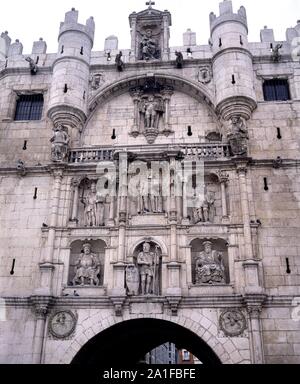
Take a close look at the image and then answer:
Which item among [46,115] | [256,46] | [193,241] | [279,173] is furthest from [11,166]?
[256,46]

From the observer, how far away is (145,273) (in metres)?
15.5

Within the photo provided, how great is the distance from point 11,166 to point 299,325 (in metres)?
11.0

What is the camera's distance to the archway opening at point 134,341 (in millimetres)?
15000

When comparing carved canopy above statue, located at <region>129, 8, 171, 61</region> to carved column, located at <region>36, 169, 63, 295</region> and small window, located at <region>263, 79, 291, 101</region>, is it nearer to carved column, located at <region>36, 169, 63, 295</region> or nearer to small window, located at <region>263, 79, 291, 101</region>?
small window, located at <region>263, 79, 291, 101</region>

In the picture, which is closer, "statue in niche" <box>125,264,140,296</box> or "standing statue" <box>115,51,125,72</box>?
"statue in niche" <box>125,264,140,296</box>

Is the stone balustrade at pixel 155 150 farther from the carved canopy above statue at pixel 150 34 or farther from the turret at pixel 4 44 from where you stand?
the turret at pixel 4 44

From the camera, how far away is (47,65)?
20344mm

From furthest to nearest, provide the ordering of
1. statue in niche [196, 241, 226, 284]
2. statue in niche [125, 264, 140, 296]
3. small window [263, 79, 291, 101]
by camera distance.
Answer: small window [263, 79, 291, 101] < statue in niche [196, 241, 226, 284] < statue in niche [125, 264, 140, 296]

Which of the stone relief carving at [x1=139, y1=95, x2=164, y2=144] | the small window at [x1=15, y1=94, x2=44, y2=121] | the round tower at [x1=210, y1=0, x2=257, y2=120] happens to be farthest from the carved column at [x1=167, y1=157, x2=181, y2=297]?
the small window at [x1=15, y1=94, x2=44, y2=121]

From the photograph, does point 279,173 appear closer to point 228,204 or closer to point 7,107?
point 228,204

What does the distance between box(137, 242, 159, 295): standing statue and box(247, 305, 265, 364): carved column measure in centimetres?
293

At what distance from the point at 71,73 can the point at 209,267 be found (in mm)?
9180

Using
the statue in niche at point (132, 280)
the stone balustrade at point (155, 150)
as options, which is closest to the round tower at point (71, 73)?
the stone balustrade at point (155, 150)

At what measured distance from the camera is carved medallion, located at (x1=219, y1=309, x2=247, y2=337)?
569 inches
